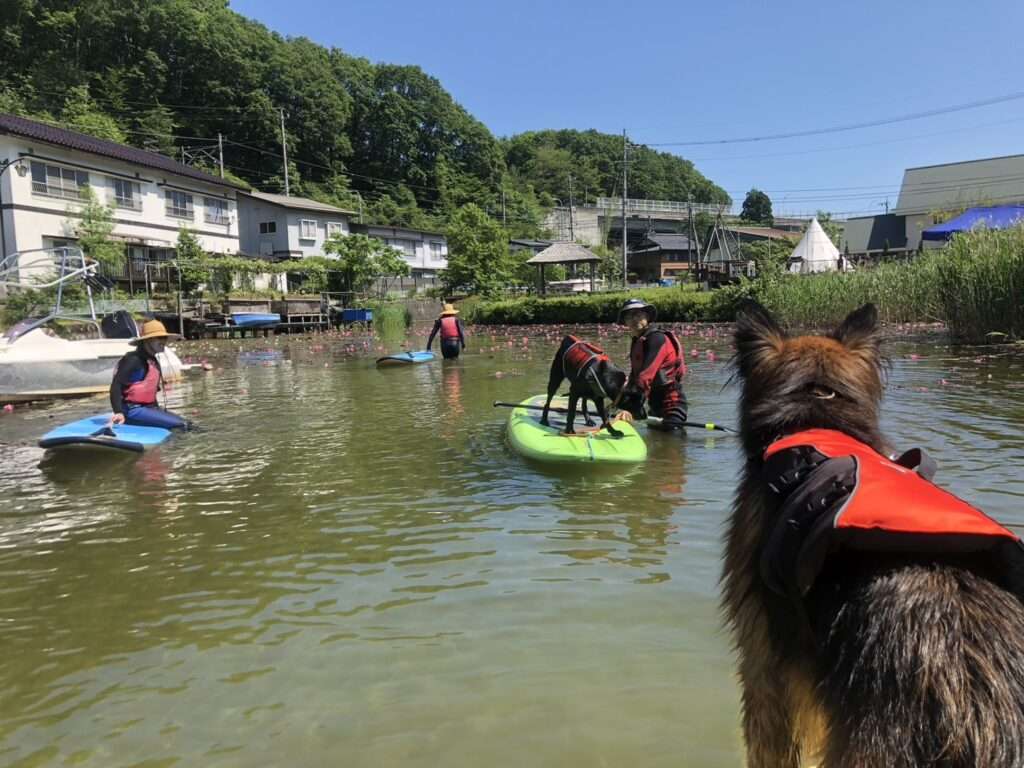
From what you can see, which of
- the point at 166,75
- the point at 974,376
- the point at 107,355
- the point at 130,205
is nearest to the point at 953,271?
the point at 974,376

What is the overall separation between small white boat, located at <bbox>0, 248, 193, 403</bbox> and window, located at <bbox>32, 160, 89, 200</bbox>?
77.4 feet

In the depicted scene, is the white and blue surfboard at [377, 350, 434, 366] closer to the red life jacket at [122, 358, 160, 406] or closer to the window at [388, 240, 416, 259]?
the red life jacket at [122, 358, 160, 406]

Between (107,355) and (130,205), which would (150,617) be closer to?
(107,355)

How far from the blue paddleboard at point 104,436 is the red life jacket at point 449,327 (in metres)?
10.5

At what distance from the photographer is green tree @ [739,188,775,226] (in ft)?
424

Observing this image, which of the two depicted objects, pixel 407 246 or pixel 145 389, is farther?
pixel 407 246

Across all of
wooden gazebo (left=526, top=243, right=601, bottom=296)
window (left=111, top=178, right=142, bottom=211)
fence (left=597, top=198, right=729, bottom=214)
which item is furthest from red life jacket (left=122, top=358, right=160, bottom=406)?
fence (left=597, top=198, right=729, bottom=214)

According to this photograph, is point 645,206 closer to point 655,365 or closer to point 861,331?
point 655,365

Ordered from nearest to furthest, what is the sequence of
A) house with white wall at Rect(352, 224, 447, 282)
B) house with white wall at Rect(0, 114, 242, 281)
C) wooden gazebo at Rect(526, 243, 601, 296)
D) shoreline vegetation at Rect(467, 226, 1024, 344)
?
shoreline vegetation at Rect(467, 226, 1024, 344)
house with white wall at Rect(0, 114, 242, 281)
wooden gazebo at Rect(526, 243, 601, 296)
house with white wall at Rect(352, 224, 447, 282)

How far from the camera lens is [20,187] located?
32.2 meters

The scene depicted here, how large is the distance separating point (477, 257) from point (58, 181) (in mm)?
24748

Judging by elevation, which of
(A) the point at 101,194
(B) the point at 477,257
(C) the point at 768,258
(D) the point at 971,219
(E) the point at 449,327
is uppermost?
(A) the point at 101,194

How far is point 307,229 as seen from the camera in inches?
2093

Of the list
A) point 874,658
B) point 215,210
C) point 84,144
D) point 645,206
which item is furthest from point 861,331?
point 645,206
